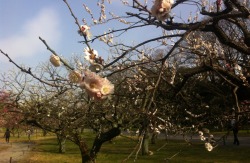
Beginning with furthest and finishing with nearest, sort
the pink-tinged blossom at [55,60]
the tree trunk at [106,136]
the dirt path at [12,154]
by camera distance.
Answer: the dirt path at [12,154]
the tree trunk at [106,136]
the pink-tinged blossom at [55,60]

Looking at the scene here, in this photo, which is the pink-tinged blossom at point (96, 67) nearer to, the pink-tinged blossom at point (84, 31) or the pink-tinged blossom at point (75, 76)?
the pink-tinged blossom at point (75, 76)

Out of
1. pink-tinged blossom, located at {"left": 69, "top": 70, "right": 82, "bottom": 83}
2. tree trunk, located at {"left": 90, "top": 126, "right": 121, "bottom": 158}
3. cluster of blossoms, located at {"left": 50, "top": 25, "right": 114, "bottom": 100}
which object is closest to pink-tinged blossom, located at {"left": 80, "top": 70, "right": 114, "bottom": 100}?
cluster of blossoms, located at {"left": 50, "top": 25, "right": 114, "bottom": 100}

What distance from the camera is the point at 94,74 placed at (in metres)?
1.98

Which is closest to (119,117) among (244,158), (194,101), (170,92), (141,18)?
(194,101)

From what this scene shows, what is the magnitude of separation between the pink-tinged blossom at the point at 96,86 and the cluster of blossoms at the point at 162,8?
62 cm

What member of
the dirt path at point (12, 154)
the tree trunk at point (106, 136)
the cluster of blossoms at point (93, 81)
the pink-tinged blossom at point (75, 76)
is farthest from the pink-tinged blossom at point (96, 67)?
the dirt path at point (12, 154)

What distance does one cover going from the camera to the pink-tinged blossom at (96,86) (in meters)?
1.94

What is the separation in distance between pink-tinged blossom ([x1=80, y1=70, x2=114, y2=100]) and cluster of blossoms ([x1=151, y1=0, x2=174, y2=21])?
62cm

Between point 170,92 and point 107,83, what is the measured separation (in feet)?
13.8

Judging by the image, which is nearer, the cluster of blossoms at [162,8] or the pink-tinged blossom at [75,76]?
the pink-tinged blossom at [75,76]

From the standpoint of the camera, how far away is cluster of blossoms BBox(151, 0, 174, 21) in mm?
2248

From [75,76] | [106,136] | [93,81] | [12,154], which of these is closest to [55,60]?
[75,76]

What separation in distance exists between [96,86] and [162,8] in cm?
69

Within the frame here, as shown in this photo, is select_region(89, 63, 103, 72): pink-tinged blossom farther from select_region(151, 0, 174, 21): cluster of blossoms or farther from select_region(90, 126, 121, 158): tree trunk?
select_region(90, 126, 121, 158): tree trunk
